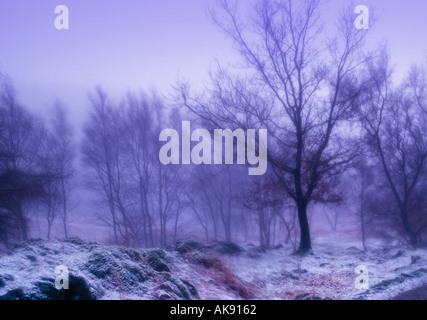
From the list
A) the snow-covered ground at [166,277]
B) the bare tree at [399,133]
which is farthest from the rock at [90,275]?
the bare tree at [399,133]

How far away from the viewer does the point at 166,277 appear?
3.81m

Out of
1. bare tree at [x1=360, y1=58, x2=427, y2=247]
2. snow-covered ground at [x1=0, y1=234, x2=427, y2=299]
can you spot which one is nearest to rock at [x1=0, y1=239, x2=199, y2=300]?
snow-covered ground at [x1=0, y1=234, x2=427, y2=299]

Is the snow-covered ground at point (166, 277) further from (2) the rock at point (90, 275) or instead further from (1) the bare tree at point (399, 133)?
(1) the bare tree at point (399, 133)

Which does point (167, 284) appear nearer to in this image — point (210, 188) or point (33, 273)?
point (33, 273)

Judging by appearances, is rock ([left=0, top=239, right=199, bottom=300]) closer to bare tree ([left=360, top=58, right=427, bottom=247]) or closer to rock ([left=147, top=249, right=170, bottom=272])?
rock ([left=147, top=249, right=170, bottom=272])

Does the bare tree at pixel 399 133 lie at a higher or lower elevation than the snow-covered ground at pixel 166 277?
higher

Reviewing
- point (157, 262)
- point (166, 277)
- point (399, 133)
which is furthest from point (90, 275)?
point (399, 133)

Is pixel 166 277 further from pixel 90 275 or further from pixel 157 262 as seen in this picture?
pixel 90 275

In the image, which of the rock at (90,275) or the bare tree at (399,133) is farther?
the bare tree at (399,133)

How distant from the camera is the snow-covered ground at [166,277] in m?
3.01

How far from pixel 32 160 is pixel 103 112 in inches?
203
